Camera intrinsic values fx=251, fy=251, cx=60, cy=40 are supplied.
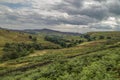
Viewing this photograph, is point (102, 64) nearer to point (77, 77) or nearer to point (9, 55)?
point (77, 77)

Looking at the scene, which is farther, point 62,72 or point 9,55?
point 9,55

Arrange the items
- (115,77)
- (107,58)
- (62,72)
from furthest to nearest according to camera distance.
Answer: (107,58)
(62,72)
(115,77)

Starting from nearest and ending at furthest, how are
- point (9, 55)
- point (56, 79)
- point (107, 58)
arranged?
point (56, 79) → point (107, 58) → point (9, 55)

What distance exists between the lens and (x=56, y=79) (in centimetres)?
4391

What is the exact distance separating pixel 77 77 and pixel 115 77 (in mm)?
6299

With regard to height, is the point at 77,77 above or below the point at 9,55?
above

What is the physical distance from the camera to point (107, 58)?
5400 cm

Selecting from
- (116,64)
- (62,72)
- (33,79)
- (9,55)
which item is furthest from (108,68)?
(9,55)

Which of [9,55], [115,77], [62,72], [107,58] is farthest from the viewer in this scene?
[9,55]

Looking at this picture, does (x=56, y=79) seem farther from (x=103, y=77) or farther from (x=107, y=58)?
(x=107, y=58)

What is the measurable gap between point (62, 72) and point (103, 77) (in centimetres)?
1014

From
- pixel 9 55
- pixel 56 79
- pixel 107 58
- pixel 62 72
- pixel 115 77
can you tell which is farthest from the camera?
pixel 9 55

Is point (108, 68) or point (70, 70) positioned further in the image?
point (70, 70)

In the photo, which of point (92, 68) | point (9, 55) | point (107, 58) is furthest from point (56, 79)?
point (9, 55)
